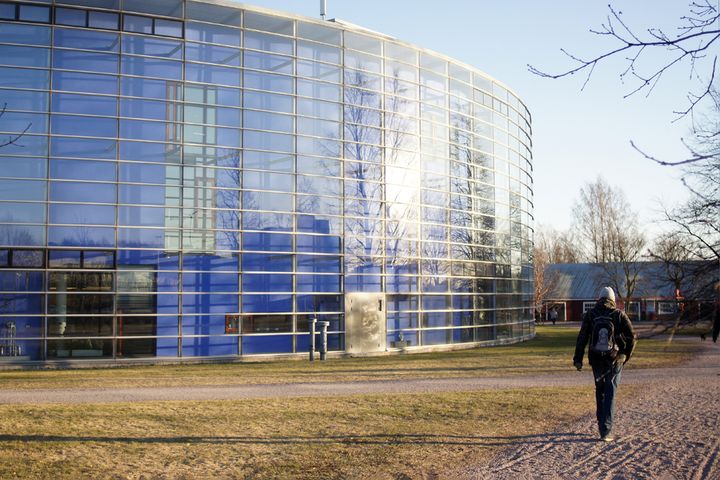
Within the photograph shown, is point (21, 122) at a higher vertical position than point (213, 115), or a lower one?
lower

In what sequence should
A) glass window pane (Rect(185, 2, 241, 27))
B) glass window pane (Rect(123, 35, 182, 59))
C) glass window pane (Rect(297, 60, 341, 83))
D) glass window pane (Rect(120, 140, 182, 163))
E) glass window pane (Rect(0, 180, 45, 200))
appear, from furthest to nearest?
glass window pane (Rect(297, 60, 341, 83))
glass window pane (Rect(185, 2, 241, 27))
glass window pane (Rect(123, 35, 182, 59))
glass window pane (Rect(120, 140, 182, 163))
glass window pane (Rect(0, 180, 45, 200))

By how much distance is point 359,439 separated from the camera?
11281mm

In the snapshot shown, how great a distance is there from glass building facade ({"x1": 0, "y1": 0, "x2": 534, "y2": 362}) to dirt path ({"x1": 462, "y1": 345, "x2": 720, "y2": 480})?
1565 cm

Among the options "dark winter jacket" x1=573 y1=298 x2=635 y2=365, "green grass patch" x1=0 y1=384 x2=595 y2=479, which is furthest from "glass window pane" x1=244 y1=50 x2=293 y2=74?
"dark winter jacket" x1=573 y1=298 x2=635 y2=365

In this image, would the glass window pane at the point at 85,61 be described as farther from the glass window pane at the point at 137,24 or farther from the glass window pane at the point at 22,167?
the glass window pane at the point at 22,167

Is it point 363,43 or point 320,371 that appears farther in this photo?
point 363,43

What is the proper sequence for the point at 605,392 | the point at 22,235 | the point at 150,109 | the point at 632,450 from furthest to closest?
1. the point at 150,109
2. the point at 22,235
3. the point at 605,392
4. the point at 632,450

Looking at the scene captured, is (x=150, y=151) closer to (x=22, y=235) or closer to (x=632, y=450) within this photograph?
(x=22, y=235)

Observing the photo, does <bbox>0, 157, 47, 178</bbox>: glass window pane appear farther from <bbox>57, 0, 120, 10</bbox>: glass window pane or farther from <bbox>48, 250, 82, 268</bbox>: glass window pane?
<bbox>57, 0, 120, 10</bbox>: glass window pane

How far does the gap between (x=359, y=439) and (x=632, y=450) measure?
145 inches

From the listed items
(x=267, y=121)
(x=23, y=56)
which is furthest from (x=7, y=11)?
(x=267, y=121)

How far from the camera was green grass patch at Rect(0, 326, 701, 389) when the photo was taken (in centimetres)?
2038

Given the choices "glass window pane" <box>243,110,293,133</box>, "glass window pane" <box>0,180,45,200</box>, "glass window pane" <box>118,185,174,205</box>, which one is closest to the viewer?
"glass window pane" <box>0,180,45,200</box>

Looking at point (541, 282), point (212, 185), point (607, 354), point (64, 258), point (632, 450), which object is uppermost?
point (212, 185)
